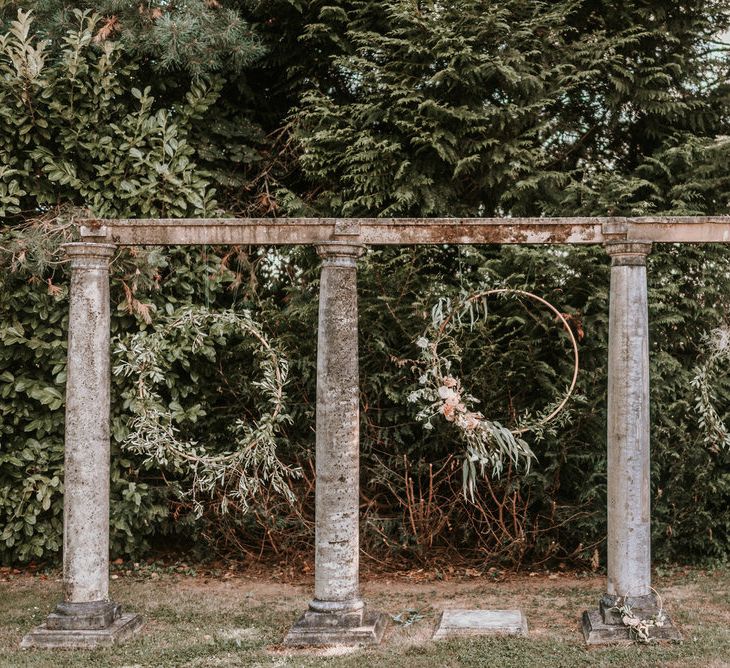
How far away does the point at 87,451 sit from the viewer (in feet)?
21.9

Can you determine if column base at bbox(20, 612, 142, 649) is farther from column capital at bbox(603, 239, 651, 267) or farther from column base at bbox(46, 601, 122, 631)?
column capital at bbox(603, 239, 651, 267)

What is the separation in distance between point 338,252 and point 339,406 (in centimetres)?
126

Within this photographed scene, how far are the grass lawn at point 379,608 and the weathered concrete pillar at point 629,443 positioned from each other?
51cm

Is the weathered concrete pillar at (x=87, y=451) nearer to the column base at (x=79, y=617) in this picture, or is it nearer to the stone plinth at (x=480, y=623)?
the column base at (x=79, y=617)

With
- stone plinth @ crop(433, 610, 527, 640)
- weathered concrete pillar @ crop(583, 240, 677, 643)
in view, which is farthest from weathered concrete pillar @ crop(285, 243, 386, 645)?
weathered concrete pillar @ crop(583, 240, 677, 643)

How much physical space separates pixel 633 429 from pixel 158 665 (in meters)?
4.10

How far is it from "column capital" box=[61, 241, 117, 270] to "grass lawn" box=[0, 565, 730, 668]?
3.07 m

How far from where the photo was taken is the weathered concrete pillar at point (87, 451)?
6590 mm

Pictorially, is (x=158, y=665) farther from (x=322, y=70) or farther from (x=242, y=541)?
(x=322, y=70)

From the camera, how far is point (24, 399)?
9.02 m

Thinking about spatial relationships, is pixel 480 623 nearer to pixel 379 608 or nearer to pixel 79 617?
pixel 379 608

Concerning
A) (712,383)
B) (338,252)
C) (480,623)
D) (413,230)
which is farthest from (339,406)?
(712,383)

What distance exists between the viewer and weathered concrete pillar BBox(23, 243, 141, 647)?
6590 mm

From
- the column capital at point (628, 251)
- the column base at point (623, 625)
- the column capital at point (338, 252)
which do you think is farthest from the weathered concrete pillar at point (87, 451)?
the column capital at point (628, 251)
